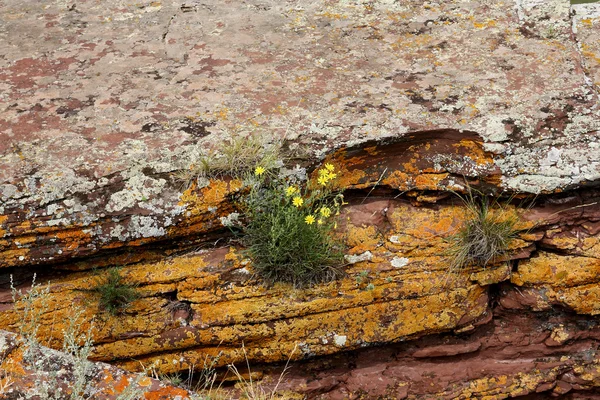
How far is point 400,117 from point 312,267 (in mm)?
1227

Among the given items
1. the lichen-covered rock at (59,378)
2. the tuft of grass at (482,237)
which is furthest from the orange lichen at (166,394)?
the tuft of grass at (482,237)

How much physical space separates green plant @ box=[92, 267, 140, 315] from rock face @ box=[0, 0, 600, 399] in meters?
0.06

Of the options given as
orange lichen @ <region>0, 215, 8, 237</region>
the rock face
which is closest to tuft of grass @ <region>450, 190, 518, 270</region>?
the rock face

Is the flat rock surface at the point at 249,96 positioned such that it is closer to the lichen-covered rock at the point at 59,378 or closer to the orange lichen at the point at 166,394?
the lichen-covered rock at the point at 59,378

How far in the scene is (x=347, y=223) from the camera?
4.48 metres

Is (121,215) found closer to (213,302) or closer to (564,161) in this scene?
(213,302)

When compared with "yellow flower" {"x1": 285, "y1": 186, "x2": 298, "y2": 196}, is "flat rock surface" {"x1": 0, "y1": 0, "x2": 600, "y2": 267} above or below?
above

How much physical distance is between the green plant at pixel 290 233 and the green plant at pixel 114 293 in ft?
2.64

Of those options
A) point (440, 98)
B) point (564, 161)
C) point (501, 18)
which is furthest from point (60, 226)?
point (501, 18)

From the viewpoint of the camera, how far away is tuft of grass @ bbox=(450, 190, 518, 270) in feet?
14.2

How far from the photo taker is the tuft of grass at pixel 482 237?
4.33 m

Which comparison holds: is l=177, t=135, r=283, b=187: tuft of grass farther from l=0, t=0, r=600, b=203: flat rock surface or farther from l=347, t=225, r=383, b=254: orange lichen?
l=347, t=225, r=383, b=254: orange lichen

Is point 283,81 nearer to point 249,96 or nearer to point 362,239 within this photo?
point 249,96

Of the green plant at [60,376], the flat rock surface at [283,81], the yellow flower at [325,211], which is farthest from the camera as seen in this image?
the flat rock surface at [283,81]
